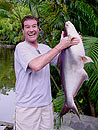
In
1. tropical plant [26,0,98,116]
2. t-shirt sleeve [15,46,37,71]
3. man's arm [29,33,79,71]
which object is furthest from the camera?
tropical plant [26,0,98,116]

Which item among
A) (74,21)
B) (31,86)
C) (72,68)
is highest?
(74,21)

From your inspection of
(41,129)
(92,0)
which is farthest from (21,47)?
(92,0)

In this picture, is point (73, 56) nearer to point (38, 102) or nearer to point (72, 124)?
point (38, 102)

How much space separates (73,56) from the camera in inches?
62.2

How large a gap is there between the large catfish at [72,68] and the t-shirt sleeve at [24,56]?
0.27 m

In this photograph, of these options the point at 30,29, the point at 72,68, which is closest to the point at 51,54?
the point at 72,68

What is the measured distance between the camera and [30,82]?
→ 6.03 feet

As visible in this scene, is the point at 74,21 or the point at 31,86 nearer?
the point at 31,86

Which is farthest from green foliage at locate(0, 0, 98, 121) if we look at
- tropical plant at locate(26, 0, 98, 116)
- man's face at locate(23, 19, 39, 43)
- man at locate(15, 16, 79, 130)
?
man's face at locate(23, 19, 39, 43)

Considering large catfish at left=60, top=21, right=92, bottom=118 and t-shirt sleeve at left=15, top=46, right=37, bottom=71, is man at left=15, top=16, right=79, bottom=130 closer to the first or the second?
t-shirt sleeve at left=15, top=46, right=37, bottom=71

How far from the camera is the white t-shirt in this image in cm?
180

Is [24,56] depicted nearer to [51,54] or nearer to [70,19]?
[51,54]

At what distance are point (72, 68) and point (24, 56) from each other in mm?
413

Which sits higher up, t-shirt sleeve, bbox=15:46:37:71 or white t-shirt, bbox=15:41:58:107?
t-shirt sleeve, bbox=15:46:37:71
